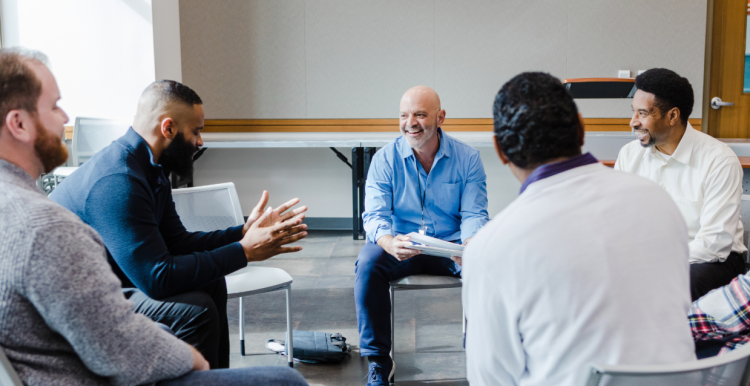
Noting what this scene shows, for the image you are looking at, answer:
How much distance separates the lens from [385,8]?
15.6 feet

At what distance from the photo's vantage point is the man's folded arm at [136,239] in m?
1.42

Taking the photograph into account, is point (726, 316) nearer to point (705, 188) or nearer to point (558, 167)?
point (558, 167)

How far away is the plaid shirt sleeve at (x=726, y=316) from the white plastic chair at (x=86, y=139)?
347 cm

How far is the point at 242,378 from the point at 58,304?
395 millimetres

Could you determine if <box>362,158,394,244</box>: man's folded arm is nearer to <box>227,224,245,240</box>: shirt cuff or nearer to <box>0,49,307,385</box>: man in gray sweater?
<box>227,224,245,240</box>: shirt cuff

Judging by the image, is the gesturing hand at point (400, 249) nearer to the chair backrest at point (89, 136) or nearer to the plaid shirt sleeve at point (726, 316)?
the plaid shirt sleeve at point (726, 316)

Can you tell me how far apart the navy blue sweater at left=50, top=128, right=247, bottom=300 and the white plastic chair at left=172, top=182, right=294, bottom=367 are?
0.48m

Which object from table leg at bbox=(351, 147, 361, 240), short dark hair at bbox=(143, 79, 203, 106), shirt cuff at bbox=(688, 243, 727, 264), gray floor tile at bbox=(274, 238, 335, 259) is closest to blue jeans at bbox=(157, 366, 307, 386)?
short dark hair at bbox=(143, 79, 203, 106)

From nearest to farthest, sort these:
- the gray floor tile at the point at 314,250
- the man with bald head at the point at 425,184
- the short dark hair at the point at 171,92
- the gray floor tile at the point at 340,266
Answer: the short dark hair at the point at 171,92, the man with bald head at the point at 425,184, the gray floor tile at the point at 340,266, the gray floor tile at the point at 314,250

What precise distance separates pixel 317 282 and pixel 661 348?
9.12ft

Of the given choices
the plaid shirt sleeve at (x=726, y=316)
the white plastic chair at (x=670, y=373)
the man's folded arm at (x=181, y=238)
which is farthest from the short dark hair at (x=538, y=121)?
the man's folded arm at (x=181, y=238)

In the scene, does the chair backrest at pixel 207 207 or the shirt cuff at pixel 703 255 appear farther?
the chair backrest at pixel 207 207

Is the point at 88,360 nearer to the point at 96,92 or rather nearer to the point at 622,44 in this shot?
the point at 96,92

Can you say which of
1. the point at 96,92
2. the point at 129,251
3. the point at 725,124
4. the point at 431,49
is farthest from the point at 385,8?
the point at 129,251
